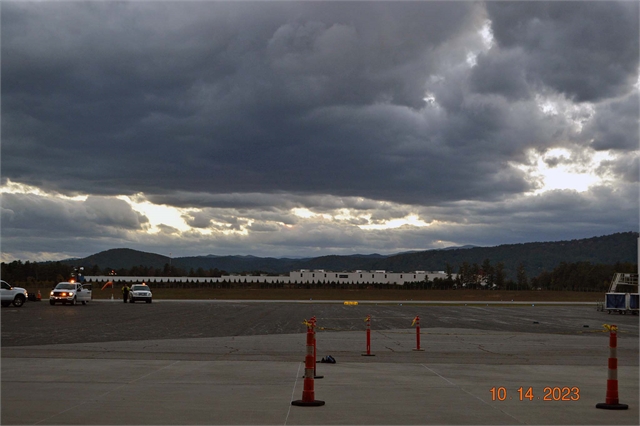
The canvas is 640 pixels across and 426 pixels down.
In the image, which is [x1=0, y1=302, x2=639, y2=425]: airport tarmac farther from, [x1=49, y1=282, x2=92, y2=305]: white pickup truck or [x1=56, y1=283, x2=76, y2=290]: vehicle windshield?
[x1=56, y1=283, x2=76, y2=290]: vehicle windshield

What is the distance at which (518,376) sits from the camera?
15.0 meters

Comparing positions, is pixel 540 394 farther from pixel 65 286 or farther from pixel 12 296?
pixel 65 286

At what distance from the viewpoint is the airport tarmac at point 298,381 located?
1021 centimetres

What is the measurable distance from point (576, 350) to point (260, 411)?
15.0 metres

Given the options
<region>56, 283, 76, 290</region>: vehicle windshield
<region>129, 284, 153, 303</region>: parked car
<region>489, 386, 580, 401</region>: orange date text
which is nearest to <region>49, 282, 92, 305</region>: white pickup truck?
<region>56, 283, 76, 290</region>: vehicle windshield

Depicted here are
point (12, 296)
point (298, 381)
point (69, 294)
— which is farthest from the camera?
point (69, 294)

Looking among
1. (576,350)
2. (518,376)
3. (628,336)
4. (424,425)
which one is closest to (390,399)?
(424,425)

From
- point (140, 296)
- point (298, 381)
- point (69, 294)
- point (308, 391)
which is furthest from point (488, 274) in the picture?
point (308, 391)

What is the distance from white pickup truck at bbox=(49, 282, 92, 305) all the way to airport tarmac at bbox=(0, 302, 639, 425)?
29238 millimetres

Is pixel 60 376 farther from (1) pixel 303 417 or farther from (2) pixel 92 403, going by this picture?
(1) pixel 303 417

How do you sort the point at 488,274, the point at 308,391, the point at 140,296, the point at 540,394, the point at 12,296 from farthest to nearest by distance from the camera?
the point at 488,274, the point at 140,296, the point at 12,296, the point at 540,394, the point at 308,391

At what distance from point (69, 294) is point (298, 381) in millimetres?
43708

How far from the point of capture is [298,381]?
1375cm

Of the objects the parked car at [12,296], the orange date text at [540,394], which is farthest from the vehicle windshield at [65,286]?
the orange date text at [540,394]
